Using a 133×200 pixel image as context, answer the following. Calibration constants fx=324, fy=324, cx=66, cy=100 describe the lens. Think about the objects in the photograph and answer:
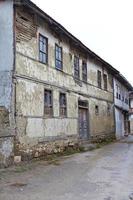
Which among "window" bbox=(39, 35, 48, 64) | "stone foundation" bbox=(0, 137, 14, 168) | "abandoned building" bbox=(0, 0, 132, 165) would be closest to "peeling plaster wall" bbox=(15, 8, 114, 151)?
"abandoned building" bbox=(0, 0, 132, 165)

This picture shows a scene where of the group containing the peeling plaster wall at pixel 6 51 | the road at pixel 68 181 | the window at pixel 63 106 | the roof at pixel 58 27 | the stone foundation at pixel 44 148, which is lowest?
the road at pixel 68 181

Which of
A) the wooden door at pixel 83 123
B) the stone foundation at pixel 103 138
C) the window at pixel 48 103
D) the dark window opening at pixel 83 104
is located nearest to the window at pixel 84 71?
the dark window opening at pixel 83 104

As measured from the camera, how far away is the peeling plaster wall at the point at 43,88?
44.7 feet

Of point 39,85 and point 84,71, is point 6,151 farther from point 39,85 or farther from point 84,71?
point 84,71

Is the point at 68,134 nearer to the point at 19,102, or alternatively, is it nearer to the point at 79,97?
the point at 79,97

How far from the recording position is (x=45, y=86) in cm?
1573

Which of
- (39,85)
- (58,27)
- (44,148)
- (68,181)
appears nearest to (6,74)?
(39,85)

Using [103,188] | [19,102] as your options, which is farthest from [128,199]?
[19,102]

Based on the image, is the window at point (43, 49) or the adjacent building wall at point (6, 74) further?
the window at point (43, 49)

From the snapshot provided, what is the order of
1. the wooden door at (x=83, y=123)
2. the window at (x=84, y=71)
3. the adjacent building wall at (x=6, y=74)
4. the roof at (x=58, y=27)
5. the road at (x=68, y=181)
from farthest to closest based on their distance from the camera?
the window at (x=84, y=71), the wooden door at (x=83, y=123), the roof at (x=58, y=27), the adjacent building wall at (x=6, y=74), the road at (x=68, y=181)

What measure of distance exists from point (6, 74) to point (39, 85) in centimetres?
239

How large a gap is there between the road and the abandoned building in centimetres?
162

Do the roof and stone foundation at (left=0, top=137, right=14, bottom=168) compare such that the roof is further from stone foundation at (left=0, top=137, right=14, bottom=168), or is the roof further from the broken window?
stone foundation at (left=0, top=137, right=14, bottom=168)

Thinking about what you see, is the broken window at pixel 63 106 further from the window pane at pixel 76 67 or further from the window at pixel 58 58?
the window pane at pixel 76 67
